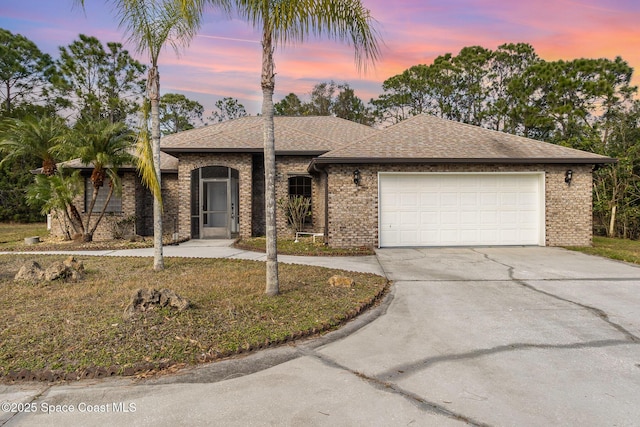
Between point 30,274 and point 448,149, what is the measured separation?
35.2ft

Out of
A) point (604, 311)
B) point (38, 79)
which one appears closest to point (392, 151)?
point (604, 311)

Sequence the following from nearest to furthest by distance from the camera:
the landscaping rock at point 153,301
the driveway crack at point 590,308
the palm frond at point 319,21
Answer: the driveway crack at point 590,308 < the landscaping rock at point 153,301 < the palm frond at point 319,21

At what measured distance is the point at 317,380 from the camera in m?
3.27

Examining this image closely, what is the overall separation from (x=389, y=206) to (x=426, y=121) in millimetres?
4630

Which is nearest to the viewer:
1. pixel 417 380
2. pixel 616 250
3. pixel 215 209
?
pixel 417 380

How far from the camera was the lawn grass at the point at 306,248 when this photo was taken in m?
10.4

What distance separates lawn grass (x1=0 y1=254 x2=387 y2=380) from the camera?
358cm

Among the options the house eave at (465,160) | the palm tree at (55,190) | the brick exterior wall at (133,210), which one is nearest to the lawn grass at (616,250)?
the house eave at (465,160)

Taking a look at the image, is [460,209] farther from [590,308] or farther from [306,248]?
[590,308]

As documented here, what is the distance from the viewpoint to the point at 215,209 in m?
14.9

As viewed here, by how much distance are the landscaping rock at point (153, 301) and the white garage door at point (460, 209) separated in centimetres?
751

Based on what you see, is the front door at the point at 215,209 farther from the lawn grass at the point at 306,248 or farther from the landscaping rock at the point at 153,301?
the landscaping rock at the point at 153,301

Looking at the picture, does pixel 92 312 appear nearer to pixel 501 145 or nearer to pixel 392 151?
pixel 392 151

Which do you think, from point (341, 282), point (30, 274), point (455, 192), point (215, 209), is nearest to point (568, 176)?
point (455, 192)
